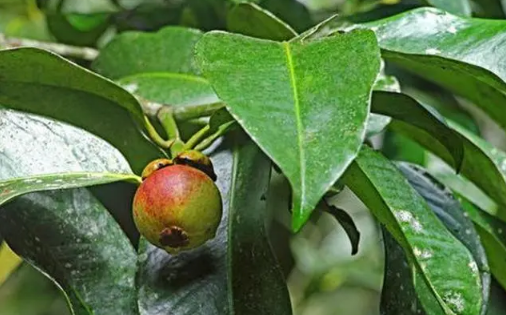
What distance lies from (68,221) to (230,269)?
5.5 inches

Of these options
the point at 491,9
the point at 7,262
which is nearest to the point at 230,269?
the point at 491,9

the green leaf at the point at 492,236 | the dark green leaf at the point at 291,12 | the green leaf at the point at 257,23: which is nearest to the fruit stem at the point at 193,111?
the green leaf at the point at 257,23

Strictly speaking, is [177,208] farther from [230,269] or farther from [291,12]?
[291,12]

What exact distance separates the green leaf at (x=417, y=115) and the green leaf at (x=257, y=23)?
16 cm

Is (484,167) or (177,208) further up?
(177,208)

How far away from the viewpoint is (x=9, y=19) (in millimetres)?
1614

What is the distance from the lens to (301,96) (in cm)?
51

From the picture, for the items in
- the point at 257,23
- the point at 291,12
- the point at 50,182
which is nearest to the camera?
the point at 50,182

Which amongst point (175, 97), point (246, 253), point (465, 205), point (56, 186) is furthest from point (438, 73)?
point (56, 186)

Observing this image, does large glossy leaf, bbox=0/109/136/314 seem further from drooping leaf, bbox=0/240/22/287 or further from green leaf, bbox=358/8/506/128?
drooping leaf, bbox=0/240/22/287

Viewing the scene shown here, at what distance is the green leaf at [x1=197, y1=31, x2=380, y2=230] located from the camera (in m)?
0.45

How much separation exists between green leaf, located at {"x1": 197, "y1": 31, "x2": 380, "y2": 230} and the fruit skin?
9 cm

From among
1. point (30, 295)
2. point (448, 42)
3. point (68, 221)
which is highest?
point (448, 42)

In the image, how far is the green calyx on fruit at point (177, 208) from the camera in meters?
0.58
